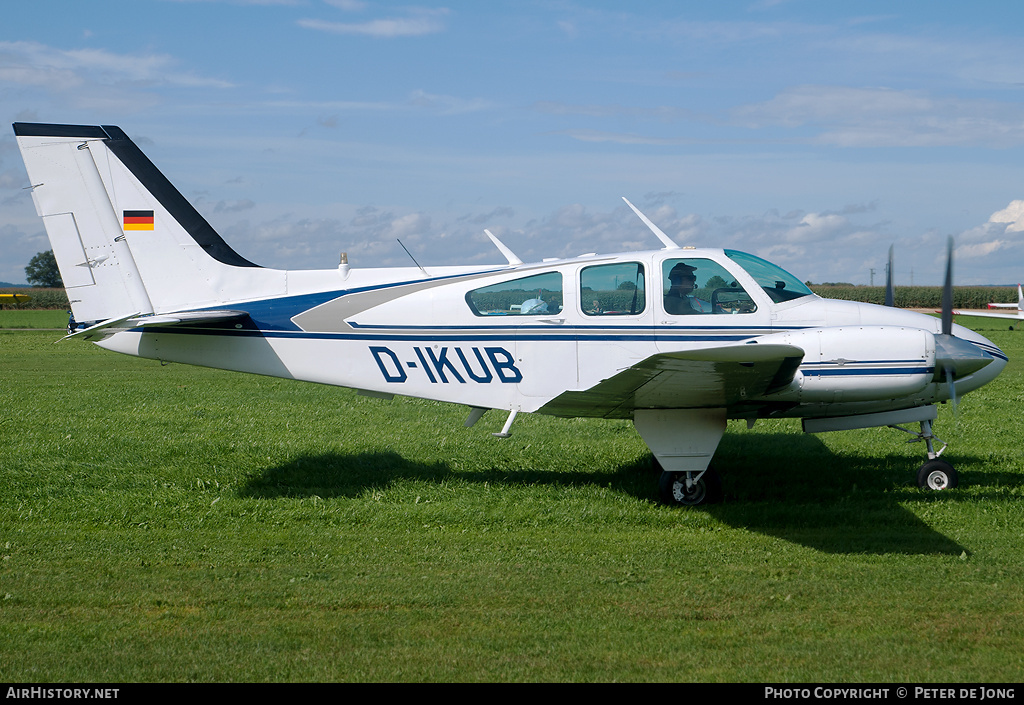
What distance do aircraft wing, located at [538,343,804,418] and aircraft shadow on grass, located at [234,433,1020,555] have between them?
1.06 m

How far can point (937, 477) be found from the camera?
7.82 metres

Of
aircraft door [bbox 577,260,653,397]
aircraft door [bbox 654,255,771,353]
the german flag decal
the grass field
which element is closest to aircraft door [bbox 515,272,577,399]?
aircraft door [bbox 577,260,653,397]

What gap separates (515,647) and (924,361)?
14.0 ft

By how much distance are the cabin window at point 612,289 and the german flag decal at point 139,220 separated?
4.56 meters

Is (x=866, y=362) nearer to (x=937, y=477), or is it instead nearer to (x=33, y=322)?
(x=937, y=477)

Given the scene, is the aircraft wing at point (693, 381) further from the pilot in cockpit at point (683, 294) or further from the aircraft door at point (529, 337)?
the pilot in cockpit at point (683, 294)

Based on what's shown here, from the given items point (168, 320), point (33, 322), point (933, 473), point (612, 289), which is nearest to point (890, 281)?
point (933, 473)

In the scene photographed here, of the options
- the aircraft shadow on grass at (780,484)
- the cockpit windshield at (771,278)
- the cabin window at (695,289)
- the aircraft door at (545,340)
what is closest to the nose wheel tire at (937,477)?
the aircraft shadow on grass at (780,484)

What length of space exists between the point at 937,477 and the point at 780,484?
1.47m

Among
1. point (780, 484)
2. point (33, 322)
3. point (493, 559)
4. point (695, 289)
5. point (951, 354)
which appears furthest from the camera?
point (33, 322)

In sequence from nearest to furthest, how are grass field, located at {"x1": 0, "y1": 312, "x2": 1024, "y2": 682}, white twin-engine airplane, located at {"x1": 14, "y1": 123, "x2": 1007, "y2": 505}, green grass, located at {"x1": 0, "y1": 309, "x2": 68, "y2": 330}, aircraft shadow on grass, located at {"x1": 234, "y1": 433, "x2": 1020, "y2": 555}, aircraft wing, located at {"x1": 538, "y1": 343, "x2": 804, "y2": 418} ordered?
1. grass field, located at {"x1": 0, "y1": 312, "x2": 1024, "y2": 682}
2. aircraft wing, located at {"x1": 538, "y1": 343, "x2": 804, "y2": 418}
3. aircraft shadow on grass, located at {"x1": 234, "y1": 433, "x2": 1020, "y2": 555}
4. white twin-engine airplane, located at {"x1": 14, "y1": 123, "x2": 1007, "y2": 505}
5. green grass, located at {"x1": 0, "y1": 309, "x2": 68, "y2": 330}

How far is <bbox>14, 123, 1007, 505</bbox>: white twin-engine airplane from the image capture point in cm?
731

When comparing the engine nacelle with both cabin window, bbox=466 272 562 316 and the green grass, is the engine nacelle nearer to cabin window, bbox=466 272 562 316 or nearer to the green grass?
cabin window, bbox=466 272 562 316

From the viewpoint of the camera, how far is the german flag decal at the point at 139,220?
8289 millimetres
